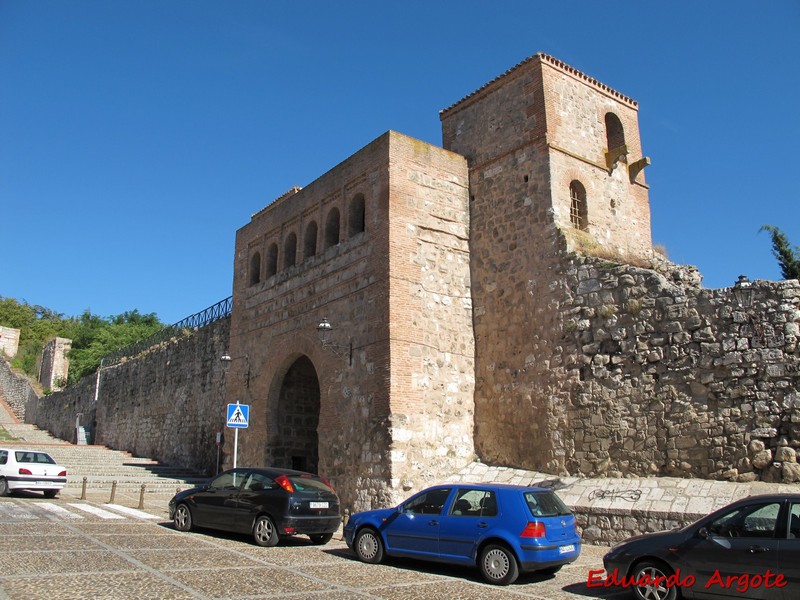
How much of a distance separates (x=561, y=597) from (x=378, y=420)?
6.94 m

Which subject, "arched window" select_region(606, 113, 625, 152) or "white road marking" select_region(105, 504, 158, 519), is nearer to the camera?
"white road marking" select_region(105, 504, 158, 519)

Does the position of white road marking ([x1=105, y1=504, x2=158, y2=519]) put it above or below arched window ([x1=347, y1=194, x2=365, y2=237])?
below

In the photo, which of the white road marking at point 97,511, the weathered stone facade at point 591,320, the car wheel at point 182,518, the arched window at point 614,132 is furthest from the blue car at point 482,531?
the arched window at point 614,132

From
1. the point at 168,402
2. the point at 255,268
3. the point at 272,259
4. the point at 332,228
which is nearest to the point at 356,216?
the point at 332,228

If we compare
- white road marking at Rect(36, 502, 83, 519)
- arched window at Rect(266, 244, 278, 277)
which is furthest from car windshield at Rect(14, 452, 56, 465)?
arched window at Rect(266, 244, 278, 277)

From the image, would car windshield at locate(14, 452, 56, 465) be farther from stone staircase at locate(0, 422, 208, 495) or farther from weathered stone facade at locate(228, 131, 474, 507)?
weathered stone facade at locate(228, 131, 474, 507)

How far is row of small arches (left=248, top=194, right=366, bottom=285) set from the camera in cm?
1680

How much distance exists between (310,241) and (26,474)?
911 centimetres

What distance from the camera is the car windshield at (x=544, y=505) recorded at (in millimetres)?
8773

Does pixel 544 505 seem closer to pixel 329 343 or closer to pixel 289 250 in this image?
pixel 329 343

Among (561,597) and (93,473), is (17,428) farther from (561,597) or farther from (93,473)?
(561,597)

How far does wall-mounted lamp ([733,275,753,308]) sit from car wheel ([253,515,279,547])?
340 inches

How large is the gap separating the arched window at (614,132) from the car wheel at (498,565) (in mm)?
11452
